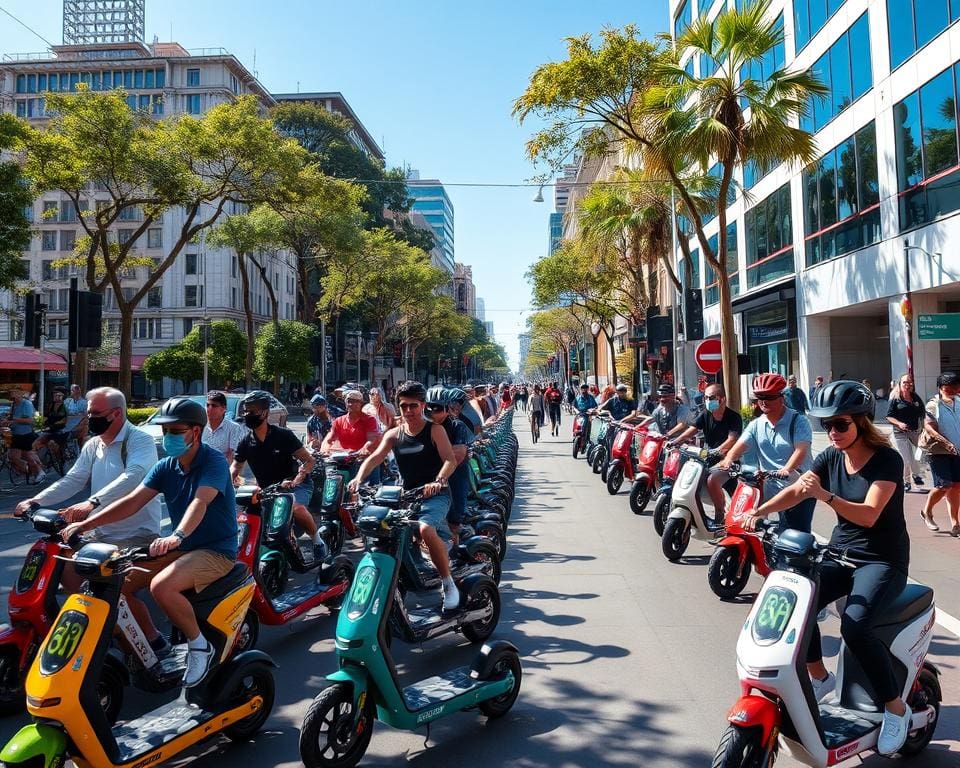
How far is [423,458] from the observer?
6133 millimetres

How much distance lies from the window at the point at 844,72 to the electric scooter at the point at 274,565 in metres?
20.4

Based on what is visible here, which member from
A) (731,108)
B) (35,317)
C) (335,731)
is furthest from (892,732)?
(35,317)

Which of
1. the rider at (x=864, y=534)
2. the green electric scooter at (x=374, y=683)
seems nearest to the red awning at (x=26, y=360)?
the green electric scooter at (x=374, y=683)

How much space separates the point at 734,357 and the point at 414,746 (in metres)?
13.2

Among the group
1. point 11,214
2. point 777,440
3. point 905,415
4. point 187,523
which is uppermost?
point 11,214

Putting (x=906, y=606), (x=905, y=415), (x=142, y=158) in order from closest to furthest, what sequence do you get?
(x=906, y=606) → (x=905, y=415) → (x=142, y=158)

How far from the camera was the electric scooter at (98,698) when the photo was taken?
3.21 meters

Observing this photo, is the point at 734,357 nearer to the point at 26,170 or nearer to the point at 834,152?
the point at 834,152

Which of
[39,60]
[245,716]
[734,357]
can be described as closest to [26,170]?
[734,357]

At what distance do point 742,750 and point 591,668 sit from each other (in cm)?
226

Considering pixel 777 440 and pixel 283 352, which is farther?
pixel 283 352

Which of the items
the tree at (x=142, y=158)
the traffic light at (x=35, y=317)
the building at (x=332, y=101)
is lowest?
the traffic light at (x=35, y=317)

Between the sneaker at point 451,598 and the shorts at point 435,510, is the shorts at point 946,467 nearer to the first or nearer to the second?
the shorts at point 435,510

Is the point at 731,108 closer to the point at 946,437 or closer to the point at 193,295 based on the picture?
the point at 946,437
